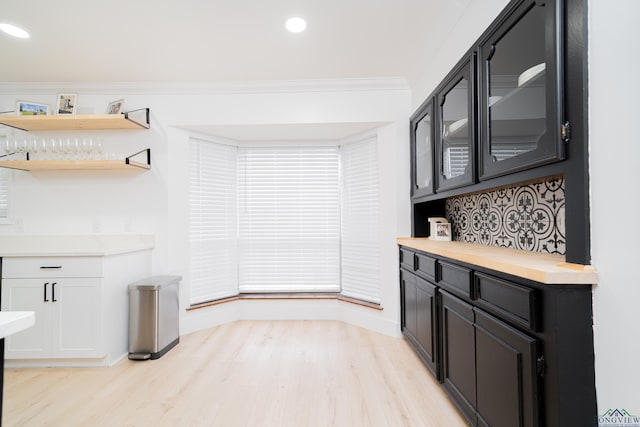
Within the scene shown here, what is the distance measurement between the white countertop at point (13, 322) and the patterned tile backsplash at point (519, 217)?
2127mm

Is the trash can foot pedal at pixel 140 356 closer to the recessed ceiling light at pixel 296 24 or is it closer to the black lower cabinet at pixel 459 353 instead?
the black lower cabinet at pixel 459 353

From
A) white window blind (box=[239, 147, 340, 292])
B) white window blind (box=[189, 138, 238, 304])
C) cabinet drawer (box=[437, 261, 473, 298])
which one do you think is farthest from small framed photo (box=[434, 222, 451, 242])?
white window blind (box=[189, 138, 238, 304])

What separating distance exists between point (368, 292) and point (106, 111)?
3.47 meters

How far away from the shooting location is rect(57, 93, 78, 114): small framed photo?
325 centimetres

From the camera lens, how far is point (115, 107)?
128 inches

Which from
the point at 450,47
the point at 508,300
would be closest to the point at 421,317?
the point at 508,300

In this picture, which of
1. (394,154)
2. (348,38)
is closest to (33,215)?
(348,38)

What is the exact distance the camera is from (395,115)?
326 cm

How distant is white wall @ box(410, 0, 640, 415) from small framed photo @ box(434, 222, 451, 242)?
5.40 feet

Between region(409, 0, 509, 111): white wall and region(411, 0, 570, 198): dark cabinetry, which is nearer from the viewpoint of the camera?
region(411, 0, 570, 198): dark cabinetry

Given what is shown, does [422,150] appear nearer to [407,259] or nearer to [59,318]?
[407,259]

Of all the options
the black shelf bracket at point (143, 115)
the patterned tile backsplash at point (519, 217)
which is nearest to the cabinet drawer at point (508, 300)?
the patterned tile backsplash at point (519, 217)

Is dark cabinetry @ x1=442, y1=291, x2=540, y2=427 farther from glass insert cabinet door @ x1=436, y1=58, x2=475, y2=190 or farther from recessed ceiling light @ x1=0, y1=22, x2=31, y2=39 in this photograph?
recessed ceiling light @ x1=0, y1=22, x2=31, y2=39

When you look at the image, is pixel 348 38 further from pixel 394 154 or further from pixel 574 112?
pixel 574 112
